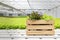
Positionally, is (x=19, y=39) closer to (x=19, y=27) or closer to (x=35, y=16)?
(x=35, y=16)

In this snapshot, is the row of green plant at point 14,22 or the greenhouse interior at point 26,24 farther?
the row of green plant at point 14,22

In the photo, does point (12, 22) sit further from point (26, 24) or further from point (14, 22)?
point (26, 24)

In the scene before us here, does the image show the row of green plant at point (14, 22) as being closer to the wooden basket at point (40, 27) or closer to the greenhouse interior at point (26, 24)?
the greenhouse interior at point (26, 24)

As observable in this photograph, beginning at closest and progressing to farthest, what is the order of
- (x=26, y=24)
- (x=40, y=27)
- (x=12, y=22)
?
(x=40, y=27), (x=26, y=24), (x=12, y=22)

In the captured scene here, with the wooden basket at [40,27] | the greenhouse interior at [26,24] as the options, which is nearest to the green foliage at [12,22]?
the greenhouse interior at [26,24]

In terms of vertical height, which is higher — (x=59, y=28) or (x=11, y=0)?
(x=11, y=0)

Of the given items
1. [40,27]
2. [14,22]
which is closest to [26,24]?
[40,27]

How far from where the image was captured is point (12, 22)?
6.34m

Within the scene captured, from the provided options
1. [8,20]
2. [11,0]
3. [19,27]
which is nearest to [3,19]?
[8,20]

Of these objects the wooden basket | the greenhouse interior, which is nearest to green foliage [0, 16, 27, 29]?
the greenhouse interior

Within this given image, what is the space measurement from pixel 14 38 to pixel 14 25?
1.78 meters

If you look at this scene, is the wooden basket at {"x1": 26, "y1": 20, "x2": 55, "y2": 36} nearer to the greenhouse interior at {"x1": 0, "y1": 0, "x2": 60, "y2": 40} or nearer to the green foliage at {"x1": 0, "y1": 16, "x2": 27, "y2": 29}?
the greenhouse interior at {"x1": 0, "y1": 0, "x2": 60, "y2": 40}

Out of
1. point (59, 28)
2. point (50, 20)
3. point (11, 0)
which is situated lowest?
point (59, 28)

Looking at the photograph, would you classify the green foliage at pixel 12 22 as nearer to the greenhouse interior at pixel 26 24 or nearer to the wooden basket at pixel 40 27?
the greenhouse interior at pixel 26 24
